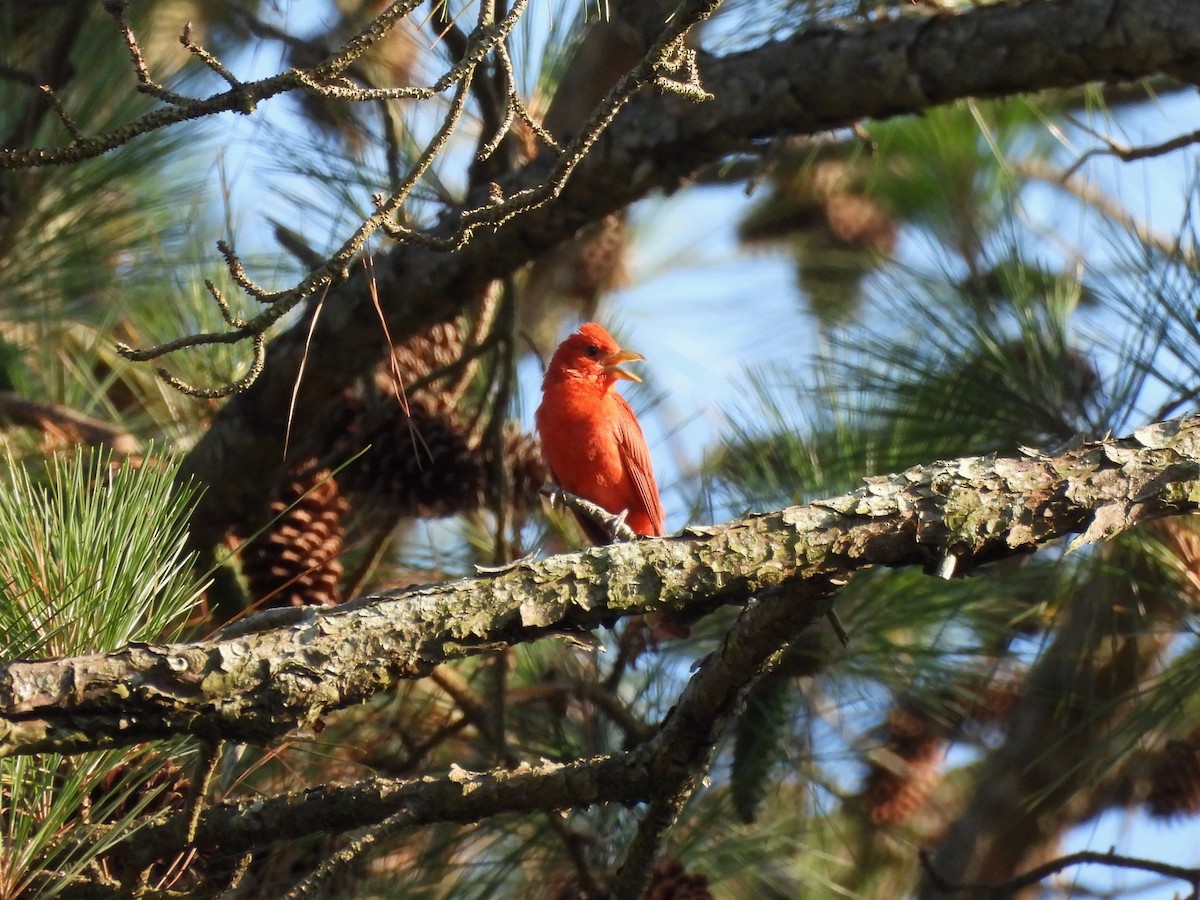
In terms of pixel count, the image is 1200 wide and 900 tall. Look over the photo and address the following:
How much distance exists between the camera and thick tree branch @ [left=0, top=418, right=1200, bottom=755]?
60.6 inches

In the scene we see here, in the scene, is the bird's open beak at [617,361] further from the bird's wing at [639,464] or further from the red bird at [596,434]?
the bird's wing at [639,464]

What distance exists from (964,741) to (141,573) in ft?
12.7

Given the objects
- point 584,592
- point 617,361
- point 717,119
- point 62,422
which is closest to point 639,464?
point 617,361

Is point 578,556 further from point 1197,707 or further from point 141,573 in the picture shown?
point 1197,707

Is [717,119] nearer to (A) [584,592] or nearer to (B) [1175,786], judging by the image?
(A) [584,592]

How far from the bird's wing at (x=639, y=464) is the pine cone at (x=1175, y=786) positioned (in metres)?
1.99

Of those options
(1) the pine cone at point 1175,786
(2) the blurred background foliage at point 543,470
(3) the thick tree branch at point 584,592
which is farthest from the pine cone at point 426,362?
(1) the pine cone at point 1175,786

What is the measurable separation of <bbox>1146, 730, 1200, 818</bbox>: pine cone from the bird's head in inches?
91.3

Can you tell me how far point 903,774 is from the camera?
5.18 metres

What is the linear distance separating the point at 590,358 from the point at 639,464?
15.7 inches

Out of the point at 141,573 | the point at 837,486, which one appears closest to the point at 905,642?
the point at 837,486

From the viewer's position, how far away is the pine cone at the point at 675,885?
3117mm

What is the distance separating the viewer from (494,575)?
5.99 feet

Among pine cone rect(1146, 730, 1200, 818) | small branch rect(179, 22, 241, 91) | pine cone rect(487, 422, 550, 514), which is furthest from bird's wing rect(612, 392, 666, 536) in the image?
small branch rect(179, 22, 241, 91)
